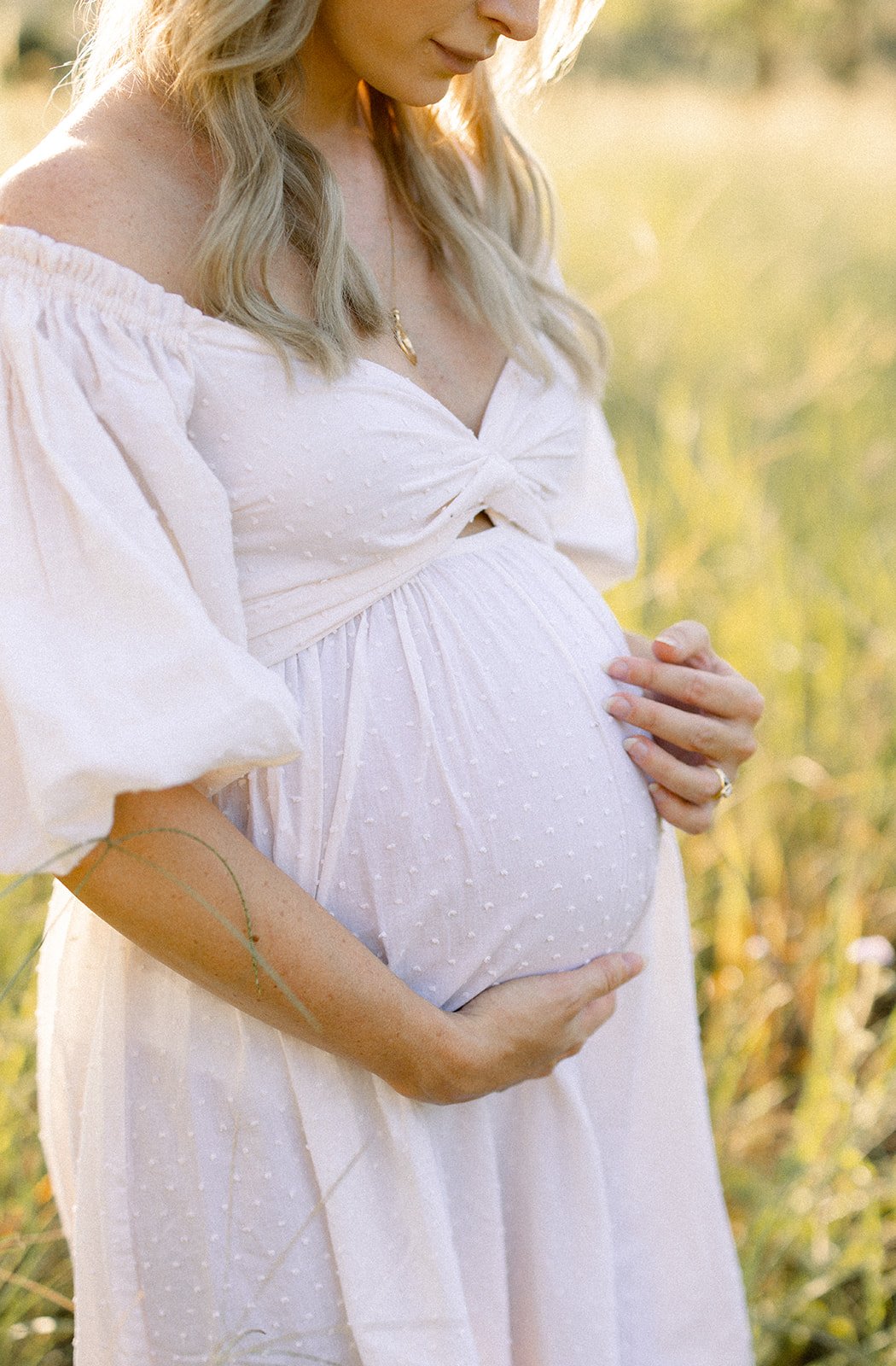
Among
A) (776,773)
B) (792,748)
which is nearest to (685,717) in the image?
(776,773)

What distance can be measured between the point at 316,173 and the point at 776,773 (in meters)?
1.63

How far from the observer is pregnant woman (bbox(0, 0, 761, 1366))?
101cm

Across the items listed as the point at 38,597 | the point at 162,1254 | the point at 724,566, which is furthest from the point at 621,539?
the point at 724,566

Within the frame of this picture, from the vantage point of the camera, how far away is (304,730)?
1179mm

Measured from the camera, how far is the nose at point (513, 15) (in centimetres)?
127

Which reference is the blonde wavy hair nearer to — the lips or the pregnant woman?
the pregnant woman

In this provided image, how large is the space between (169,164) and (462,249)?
1.42 ft

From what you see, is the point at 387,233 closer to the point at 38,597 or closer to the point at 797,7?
the point at 38,597

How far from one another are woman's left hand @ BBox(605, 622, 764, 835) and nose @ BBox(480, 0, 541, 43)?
65 centimetres

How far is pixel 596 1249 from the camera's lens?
1.40 metres

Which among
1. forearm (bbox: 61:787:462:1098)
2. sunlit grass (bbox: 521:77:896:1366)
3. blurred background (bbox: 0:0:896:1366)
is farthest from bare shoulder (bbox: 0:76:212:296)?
sunlit grass (bbox: 521:77:896:1366)

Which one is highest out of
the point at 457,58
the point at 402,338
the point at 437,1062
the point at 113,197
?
the point at 457,58

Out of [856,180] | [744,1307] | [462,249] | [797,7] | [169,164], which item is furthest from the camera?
[797,7]

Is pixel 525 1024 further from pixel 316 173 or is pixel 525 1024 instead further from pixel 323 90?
pixel 323 90
